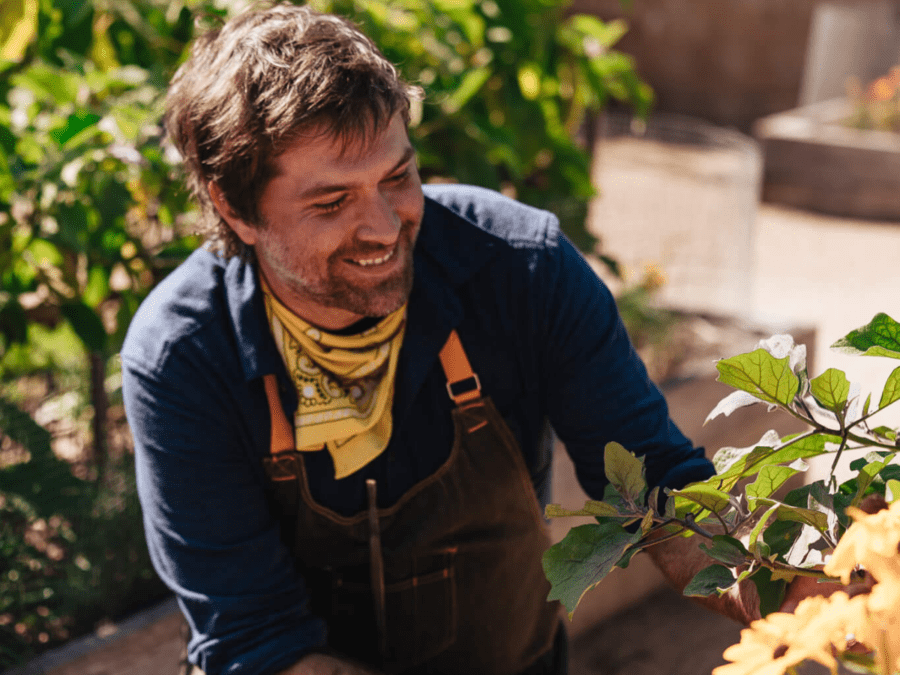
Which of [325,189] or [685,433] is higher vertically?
[325,189]

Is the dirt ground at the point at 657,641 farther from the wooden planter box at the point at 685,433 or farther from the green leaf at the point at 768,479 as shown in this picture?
the green leaf at the point at 768,479

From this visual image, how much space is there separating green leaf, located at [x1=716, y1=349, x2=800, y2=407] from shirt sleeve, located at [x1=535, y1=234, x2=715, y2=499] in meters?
0.51

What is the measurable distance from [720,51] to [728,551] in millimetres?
8538

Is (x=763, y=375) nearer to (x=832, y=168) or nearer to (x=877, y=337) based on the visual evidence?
(x=877, y=337)

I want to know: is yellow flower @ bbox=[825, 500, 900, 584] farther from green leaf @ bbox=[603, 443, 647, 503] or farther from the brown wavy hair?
the brown wavy hair

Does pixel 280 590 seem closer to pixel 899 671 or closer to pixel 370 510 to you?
pixel 370 510

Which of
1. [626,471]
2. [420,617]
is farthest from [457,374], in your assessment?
[626,471]

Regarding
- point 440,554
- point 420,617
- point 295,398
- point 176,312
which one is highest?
point 176,312

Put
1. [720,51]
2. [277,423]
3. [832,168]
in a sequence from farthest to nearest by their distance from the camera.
→ [720,51] < [832,168] < [277,423]

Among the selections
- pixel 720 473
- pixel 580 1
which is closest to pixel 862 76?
pixel 580 1

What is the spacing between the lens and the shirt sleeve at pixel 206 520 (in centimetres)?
137

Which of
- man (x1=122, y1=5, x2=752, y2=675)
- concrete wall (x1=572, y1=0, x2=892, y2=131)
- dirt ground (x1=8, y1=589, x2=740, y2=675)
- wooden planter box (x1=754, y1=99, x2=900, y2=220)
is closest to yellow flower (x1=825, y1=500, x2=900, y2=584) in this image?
man (x1=122, y1=5, x2=752, y2=675)

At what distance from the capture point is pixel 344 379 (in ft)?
4.78

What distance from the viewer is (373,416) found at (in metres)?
1.42
